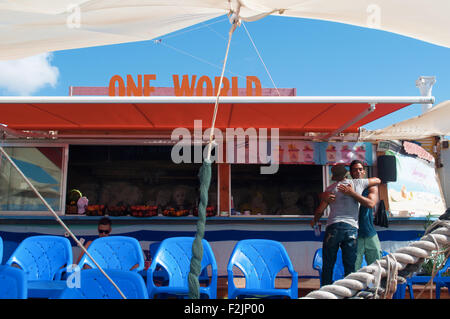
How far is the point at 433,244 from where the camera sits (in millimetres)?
1477

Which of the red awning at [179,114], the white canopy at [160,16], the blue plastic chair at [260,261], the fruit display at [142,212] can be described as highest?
the white canopy at [160,16]

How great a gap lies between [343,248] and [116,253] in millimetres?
2753

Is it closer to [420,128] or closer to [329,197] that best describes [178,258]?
[329,197]

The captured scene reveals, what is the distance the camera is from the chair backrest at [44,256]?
→ 4.09m

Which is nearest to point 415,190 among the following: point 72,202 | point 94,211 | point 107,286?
point 94,211

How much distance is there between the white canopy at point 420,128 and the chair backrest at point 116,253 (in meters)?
4.66

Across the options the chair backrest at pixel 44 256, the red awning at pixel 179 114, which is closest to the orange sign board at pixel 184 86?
the red awning at pixel 179 114

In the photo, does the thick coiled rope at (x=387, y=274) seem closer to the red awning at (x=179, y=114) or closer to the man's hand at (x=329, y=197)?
the man's hand at (x=329, y=197)

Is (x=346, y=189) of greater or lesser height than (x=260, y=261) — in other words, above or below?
above

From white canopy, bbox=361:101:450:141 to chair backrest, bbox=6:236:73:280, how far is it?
5.40 metres

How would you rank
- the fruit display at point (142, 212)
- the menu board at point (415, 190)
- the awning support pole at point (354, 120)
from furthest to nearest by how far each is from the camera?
the menu board at point (415, 190), the fruit display at point (142, 212), the awning support pole at point (354, 120)

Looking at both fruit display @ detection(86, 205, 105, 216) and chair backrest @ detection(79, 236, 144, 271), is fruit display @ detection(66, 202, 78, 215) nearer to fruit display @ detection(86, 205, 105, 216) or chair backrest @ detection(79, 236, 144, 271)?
fruit display @ detection(86, 205, 105, 216)

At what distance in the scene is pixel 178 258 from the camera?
4125 millimetres

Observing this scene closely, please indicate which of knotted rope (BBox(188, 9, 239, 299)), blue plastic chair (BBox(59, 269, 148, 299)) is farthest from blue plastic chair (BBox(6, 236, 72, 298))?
knotted rope (BBox(188, 9, 239, 299))
